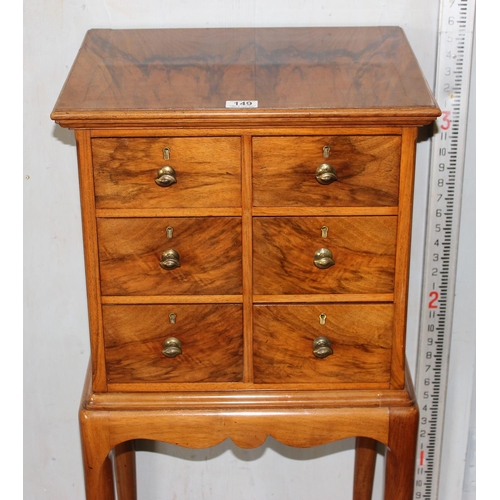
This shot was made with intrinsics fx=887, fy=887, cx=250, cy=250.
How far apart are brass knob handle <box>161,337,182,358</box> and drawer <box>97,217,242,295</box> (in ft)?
0.33

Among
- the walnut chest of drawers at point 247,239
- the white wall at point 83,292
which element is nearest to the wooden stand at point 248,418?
the walnut chest of drawers at point 247,239

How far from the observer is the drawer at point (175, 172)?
5.47 ft

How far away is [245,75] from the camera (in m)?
1.78

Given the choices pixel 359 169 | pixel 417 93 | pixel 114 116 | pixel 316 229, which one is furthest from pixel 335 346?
pixel 114 116

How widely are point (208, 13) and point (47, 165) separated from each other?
540mm

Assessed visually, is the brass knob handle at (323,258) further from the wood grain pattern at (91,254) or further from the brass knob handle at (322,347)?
the wood grain pattern at (91,254)

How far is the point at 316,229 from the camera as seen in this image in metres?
1.72

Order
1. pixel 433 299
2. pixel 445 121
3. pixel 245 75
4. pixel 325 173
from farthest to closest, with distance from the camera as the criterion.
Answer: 1. pixel 433 299
2. pixel 445 121
3. pixel 245 75
4. pixel 325 173

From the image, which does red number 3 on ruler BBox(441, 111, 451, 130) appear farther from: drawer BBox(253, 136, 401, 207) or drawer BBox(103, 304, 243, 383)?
drawer BBox(103, 304, 243, 383)

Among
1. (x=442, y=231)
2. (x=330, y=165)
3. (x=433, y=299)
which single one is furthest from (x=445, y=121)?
(x=330, y=165)

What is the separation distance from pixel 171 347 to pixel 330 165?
49 cm

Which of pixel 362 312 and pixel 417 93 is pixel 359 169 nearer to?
pixel 417 93

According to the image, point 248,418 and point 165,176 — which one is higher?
point 165,176

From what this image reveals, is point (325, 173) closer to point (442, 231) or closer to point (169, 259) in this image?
point (169, 259)
